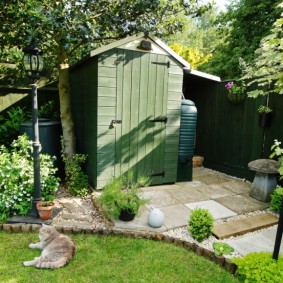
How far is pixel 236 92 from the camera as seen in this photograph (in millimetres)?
4879

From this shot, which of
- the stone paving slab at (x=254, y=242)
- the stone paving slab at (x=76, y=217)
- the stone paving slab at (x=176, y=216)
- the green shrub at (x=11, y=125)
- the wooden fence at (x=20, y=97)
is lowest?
the stone paving slab at (x=76, y=217)

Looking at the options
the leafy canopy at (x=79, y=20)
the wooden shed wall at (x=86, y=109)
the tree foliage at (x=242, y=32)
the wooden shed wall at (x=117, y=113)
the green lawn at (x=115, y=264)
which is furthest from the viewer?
the tree foliage at (x=242, y=32)

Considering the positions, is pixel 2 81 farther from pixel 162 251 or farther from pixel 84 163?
pixel 162 251

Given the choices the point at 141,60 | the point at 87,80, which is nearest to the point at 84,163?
the point at 87,80

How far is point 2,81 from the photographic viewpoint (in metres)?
5.14

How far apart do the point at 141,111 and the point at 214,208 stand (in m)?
1.89

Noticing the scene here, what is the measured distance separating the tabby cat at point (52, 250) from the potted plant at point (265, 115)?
360 cm

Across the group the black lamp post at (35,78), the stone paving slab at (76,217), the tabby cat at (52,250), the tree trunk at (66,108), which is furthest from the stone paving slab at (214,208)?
the tree trunk at (66,108)

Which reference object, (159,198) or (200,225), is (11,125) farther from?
(200,225)

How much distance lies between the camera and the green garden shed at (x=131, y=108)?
154 inches

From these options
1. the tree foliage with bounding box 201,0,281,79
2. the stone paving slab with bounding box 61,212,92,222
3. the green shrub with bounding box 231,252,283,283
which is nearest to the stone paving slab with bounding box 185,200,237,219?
the green shrub with bounding box 231,252,283,283

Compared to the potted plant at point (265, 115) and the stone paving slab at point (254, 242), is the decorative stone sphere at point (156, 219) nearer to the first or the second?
the stone paving slab at point (254, 242)

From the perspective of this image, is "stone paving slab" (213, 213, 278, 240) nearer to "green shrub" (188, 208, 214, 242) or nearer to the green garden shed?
"green shrub" (188, 208, 214, 242)

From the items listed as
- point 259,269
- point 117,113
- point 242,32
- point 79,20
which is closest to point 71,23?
point 79,20
